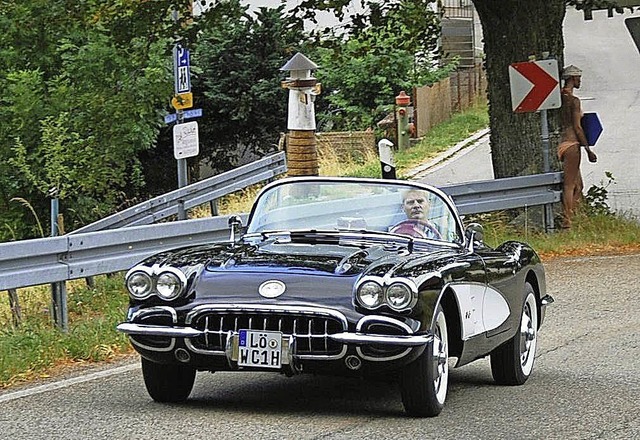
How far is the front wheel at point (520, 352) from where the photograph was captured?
29.0ft

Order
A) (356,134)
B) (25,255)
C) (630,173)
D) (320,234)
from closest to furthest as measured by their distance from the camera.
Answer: (320,234)
(25,255)
(630,173)
(356,134)

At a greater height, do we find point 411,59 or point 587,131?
point 411,59

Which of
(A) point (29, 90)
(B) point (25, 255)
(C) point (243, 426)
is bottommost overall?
(C) point (243, 426)

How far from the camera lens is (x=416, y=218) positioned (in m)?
8.66

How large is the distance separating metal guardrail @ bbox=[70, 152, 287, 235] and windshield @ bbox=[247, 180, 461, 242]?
637 cm

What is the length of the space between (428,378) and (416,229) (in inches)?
58.3

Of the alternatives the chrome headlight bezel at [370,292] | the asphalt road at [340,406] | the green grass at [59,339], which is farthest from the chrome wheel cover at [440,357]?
the green grass at [59,339]

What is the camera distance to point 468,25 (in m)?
45.4

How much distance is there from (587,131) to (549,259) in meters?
3.22

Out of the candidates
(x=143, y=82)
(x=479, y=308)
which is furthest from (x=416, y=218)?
(x=143, y=82)

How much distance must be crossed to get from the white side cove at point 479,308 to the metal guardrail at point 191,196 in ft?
23.8

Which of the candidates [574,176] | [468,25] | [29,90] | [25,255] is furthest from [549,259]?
[468,25]

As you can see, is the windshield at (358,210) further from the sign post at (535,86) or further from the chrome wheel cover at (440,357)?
the sign post at (535,86)

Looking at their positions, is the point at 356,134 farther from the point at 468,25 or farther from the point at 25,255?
the point at 25,255
